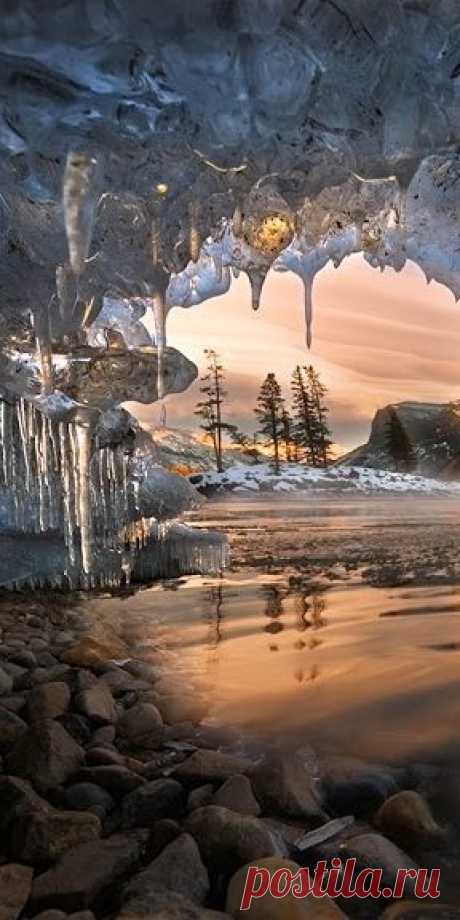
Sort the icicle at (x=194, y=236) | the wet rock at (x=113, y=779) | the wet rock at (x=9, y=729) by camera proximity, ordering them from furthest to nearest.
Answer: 1. the icicle at (x=194, y=236)
2. the wet rock at (x=9, y=729)
3. the wet rock at (x=113, y=779)

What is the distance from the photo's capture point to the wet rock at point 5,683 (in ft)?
8.88

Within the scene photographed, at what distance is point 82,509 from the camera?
6504mm

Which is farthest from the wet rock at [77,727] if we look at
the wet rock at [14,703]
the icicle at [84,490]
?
the icicle at [84,490]

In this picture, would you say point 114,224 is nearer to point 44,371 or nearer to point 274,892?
point 44,371

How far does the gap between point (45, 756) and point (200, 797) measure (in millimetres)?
527

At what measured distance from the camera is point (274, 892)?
4.28 ft

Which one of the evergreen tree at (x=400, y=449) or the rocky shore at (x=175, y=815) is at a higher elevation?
the evergreen tree at (x=400, y=449)

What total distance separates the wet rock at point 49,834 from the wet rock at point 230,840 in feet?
0.91

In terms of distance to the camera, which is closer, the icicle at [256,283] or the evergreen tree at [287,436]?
the icicle at [256,283]

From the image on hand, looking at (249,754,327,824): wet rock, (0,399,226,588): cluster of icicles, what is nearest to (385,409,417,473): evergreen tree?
(0,399,226,588): cluster of icicles

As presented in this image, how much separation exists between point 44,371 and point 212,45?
168 inches

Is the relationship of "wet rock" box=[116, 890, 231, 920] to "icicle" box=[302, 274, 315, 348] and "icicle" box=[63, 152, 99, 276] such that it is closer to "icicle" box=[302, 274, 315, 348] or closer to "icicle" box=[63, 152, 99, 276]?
"icicle" box=[63, 152, 99, 276]

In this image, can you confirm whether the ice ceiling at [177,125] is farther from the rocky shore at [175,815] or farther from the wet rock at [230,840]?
the wet rock at [230,840]

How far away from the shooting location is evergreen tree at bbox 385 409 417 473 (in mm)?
68125
